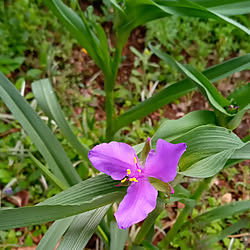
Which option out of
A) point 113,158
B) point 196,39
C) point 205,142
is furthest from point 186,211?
point 196,39

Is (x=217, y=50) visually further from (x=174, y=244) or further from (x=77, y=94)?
(x=174, y=244)

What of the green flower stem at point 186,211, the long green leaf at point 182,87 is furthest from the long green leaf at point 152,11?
the green flower stem at point 186,211

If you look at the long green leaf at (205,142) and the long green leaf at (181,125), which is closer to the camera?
the long green leaf at (205,142)

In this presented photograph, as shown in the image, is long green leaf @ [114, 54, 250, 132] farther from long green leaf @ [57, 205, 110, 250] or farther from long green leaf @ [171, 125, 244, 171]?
long green leaf @ [57, 205, 110, 250]

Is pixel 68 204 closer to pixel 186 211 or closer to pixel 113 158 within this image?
pixel 113 158

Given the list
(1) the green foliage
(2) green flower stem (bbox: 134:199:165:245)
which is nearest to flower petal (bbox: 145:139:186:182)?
(2) green flower stem (bbox: 134:199:165:245)

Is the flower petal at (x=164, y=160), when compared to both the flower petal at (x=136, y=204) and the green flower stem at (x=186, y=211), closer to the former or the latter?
the flower petal at (x=136, y=204)

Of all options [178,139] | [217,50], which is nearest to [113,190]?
[178,139]
